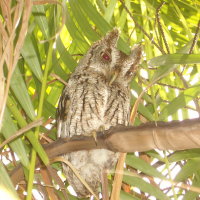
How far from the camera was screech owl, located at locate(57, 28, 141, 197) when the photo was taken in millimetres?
1976

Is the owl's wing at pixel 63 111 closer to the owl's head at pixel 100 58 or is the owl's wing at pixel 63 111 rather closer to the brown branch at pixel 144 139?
the owl's head at pixel 100 58

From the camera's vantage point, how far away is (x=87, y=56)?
87.7 inches

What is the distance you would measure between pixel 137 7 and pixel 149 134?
1.09 m

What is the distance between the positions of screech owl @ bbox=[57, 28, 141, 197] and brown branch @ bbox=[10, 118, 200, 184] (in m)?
0.69

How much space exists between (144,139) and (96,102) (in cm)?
96

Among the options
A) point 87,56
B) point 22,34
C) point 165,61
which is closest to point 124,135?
point 165,61

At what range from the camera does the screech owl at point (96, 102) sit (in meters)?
1.98

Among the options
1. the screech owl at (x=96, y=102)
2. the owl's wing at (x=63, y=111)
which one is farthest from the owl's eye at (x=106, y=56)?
the owl's wing at (x=63, y=111)

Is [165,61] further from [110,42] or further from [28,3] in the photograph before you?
[110,42]

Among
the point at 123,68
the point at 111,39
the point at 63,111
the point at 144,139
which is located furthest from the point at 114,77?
the point at 144,139

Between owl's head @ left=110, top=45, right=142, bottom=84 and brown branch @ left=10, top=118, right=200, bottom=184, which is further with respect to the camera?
owl's head @ left=110, top=45, right=142, bottom=84

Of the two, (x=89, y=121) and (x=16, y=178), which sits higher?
(x=89, y=121)

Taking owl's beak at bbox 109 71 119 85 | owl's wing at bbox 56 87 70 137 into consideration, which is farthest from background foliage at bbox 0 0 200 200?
owl's beak at bbox 109 71 119 85

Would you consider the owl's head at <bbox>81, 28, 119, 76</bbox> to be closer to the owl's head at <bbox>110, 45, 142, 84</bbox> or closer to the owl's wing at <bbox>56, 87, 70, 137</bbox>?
the owl's head at <bbox>110, 45, 142, 84</bbox>
